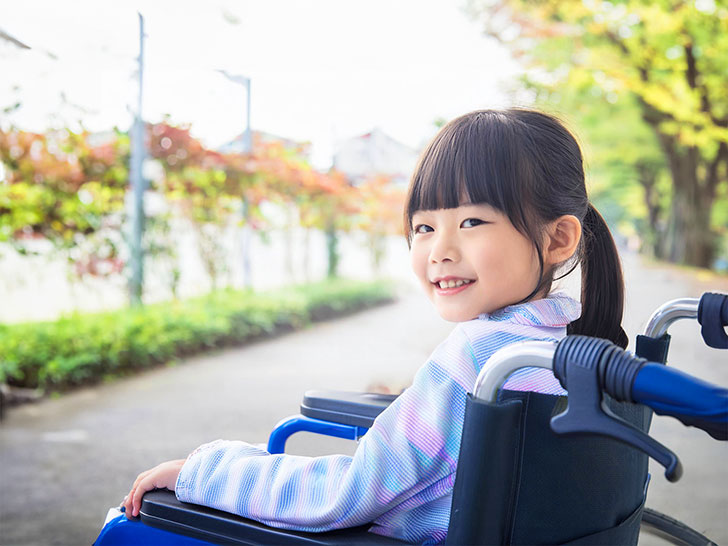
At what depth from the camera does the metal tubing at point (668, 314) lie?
910mm

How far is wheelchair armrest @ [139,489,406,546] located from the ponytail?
0.41 metres

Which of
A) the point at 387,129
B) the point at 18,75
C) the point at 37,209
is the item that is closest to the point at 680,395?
the point at 18,75

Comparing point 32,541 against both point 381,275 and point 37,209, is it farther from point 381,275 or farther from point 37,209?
point 381,275

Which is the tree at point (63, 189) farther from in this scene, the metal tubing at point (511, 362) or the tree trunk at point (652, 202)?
the tree trunk at point (652, 202)

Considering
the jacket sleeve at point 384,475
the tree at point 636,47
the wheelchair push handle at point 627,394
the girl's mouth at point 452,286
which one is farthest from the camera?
the tree at point 636,47

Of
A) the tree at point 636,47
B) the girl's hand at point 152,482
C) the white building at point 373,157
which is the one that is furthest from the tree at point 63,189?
the girl's hand at point 152,482

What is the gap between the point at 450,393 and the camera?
0.72 m

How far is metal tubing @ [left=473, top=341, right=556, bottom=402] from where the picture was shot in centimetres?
55

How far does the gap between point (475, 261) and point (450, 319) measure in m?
0.08

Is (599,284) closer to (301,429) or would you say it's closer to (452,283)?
(452,283)

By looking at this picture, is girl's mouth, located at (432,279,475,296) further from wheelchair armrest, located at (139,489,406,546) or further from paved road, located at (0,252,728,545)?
paved road, located at (0,252,728,545)

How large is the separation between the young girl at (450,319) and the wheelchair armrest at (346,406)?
0.17 m

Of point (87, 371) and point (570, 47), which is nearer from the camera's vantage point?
point (87, 371)

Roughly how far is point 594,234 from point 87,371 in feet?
10.5
